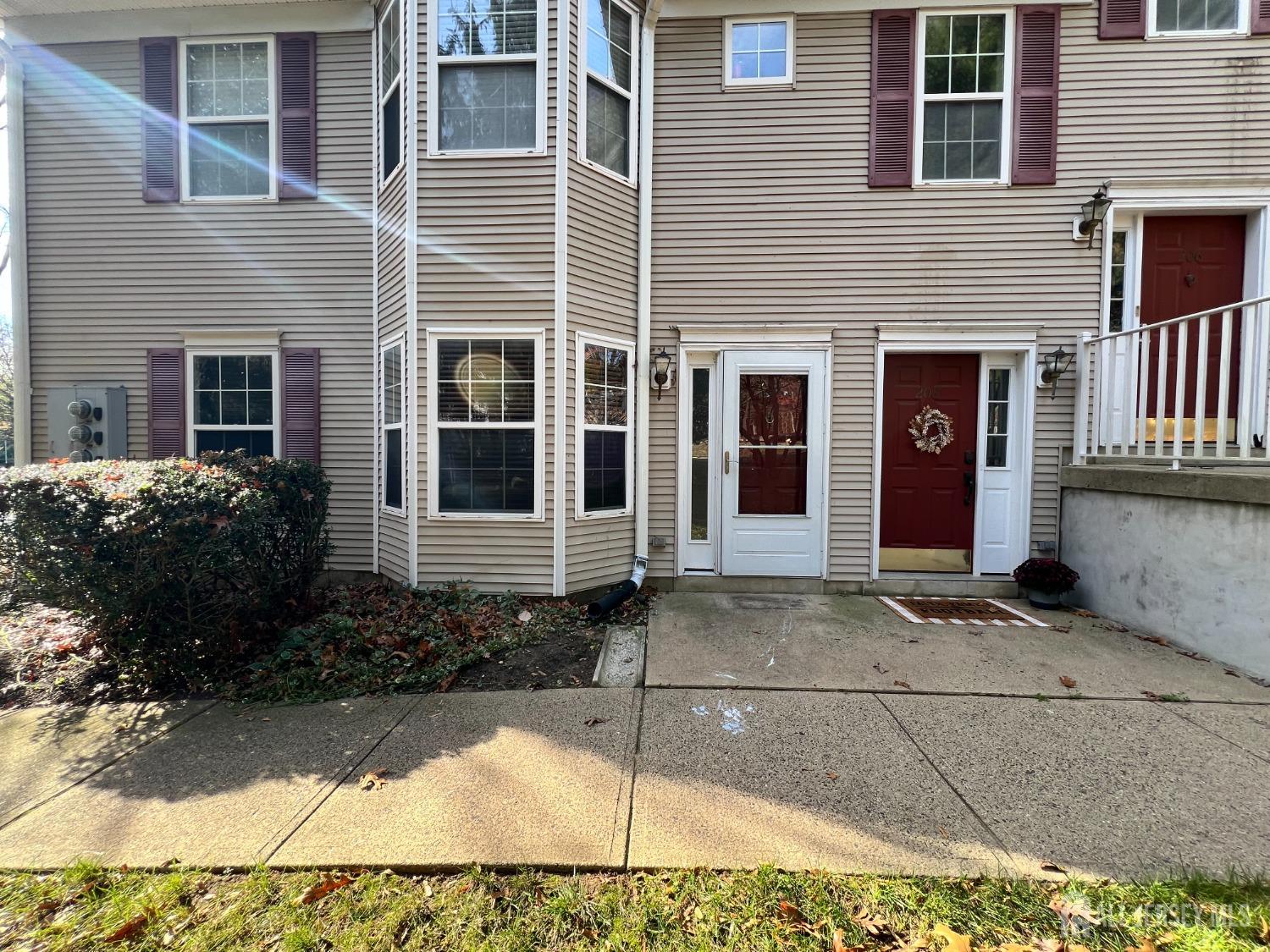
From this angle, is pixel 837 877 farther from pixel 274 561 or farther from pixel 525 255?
pixel 525 255

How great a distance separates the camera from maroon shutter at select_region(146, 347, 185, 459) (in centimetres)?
578

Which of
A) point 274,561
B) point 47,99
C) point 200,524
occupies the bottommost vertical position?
point 274,561

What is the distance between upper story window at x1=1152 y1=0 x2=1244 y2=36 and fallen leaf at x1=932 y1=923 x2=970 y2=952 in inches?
301

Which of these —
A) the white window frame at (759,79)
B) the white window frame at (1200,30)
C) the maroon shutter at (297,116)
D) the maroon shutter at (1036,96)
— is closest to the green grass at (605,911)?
the maroon shutter at (1036,96)

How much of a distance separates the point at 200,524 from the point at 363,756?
1816 millimetres

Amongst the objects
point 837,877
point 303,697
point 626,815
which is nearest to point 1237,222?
point 837,877

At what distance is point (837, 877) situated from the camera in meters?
1.92

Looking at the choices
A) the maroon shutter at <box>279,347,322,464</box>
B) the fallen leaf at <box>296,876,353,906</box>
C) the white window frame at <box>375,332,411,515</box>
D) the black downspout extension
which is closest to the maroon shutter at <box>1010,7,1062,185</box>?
the black downspout extension

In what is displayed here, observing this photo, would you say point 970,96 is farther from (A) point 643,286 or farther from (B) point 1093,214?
(A) point 643,286

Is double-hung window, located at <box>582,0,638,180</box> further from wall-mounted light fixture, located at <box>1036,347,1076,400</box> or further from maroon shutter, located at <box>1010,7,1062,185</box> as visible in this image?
wall-mounted light fixture, located at <box>1036,347,1076,400</box>

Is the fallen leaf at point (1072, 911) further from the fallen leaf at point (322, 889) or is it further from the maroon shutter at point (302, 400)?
the maroon shutter at point (302, 400)

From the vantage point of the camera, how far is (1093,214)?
5.04m

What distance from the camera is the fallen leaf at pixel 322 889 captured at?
1844 mm

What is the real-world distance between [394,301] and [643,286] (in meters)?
2.43
